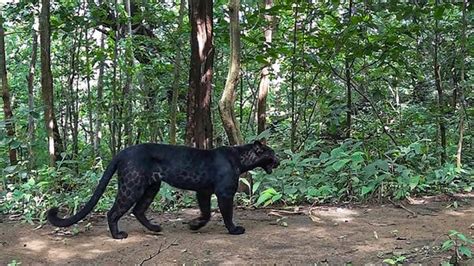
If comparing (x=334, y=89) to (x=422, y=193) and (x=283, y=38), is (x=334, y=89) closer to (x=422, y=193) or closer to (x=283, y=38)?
(x=283, y=38)

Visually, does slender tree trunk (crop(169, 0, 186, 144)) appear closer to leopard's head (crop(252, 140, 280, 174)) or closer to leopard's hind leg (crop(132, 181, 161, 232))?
leopard's hind leg (crop(132, 181, 161, 232))

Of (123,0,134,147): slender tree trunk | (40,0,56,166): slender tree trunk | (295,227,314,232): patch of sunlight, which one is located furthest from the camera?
(123,0,134,147): slender tree trunk

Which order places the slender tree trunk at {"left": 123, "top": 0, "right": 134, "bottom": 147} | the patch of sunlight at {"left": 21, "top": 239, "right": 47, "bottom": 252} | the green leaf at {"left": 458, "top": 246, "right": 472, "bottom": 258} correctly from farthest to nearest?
the slender tree trunk at {"left": 123, "top": 0, "right": 134, "bottom": 147} < the patch of sunlight at {"left": 21, "top": 239, "right": 47, "bottom": 252} < the green leaf at {"left": 458, "top": 246, "right": 472, "bottom": 258}

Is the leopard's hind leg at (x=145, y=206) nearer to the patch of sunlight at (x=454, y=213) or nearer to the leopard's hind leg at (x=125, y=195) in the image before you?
the leopard's hind leg at (x=125, y=195)

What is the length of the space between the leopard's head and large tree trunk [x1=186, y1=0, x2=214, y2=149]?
1.51 meters

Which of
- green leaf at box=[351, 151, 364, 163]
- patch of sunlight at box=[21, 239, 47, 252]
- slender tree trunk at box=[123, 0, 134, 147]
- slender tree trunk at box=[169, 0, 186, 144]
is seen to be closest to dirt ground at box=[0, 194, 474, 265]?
patch of sunlight at box=[21, 239, 47, 252]

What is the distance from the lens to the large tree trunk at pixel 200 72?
7.09 metres

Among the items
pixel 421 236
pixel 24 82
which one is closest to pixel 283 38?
pixel 421 236

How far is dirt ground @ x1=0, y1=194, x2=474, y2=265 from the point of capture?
4559 mm

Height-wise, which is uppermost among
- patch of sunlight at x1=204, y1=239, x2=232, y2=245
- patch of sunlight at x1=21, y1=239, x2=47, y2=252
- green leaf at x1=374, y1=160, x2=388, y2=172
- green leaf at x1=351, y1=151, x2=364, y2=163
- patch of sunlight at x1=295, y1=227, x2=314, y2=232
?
green leaf at x1=351, y1=151, x2=364, y2=163

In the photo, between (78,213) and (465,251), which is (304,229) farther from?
(78,213)

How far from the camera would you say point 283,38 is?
9906 mm

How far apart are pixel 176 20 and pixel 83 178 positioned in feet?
16.1

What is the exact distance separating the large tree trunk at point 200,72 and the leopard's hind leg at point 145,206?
1.58 m
